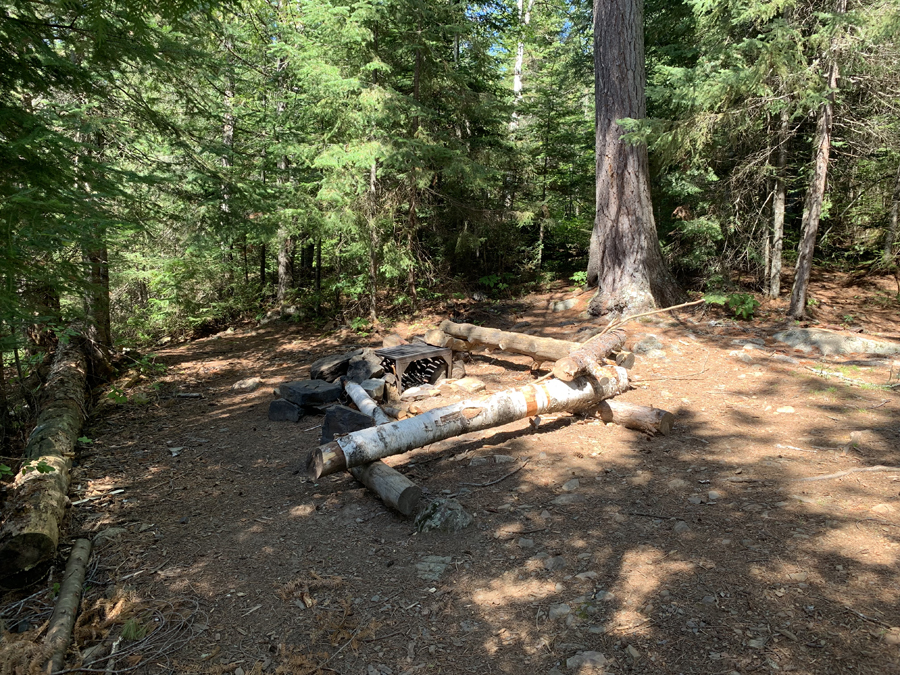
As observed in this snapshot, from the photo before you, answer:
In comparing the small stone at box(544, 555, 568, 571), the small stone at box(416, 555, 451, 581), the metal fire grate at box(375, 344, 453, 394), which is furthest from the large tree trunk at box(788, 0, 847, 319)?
the small stone at box(416, 555, 451, 581)

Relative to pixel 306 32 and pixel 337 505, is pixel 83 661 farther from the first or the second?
pixel 306 32

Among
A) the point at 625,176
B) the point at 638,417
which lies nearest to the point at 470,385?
the point at 638,417

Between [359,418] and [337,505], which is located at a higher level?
[359,418]

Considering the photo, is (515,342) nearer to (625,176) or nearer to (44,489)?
(625,176)

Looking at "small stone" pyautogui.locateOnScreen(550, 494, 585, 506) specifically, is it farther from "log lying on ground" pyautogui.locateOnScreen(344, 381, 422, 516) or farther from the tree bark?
the tree bark

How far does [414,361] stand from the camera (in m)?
8.05

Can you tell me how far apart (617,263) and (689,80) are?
3292 millimetres

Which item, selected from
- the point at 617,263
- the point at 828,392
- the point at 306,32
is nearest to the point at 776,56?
the point at 617,263

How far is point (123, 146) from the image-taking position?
842 cm

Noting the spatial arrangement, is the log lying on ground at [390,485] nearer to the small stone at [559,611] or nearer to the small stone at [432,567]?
the small stone at [432,567]

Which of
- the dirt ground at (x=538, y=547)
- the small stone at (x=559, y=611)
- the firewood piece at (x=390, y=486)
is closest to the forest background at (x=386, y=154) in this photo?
the dirt ground at (x=538, y=547)

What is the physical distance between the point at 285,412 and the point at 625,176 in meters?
7.51

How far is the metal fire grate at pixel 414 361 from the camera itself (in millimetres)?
7484

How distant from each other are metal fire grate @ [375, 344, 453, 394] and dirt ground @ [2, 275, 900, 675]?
1.66 metres
